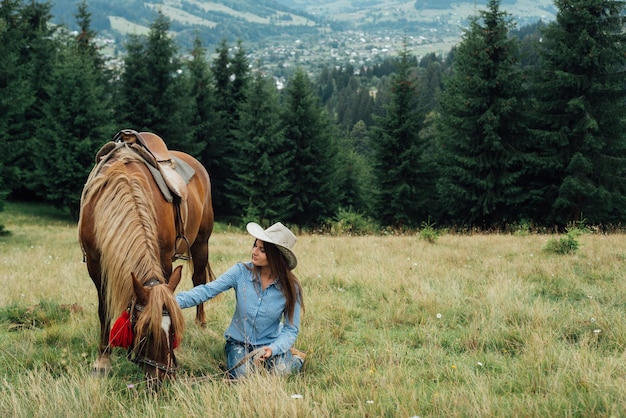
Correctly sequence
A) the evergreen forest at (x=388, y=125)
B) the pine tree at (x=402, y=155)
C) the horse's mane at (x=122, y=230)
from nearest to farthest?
the horse's mane at (x=122, y=230)
the evergreen forest at (x=388, y=125)
the pine tree at (x=402, y=155)

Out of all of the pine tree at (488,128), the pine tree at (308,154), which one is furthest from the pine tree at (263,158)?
the pine tree at (488,128)

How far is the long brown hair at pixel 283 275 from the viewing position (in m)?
4.18

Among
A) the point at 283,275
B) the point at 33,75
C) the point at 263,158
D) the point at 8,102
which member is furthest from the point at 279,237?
the point at 33,75

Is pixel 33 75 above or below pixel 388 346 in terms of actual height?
above

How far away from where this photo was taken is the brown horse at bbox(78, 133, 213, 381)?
3.32 meters

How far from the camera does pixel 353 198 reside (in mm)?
40375

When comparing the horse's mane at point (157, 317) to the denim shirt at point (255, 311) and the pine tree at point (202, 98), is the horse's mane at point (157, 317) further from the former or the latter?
the pine tree at point (202, 98)

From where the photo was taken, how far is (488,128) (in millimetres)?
22906

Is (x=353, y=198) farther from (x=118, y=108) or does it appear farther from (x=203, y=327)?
(x=203, y=327)

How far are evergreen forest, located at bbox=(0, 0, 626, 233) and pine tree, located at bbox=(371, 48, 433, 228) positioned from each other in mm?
76

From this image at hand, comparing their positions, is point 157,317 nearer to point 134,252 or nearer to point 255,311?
point 134,252

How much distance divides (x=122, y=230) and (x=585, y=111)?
22146mm

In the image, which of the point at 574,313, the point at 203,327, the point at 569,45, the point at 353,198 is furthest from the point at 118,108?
the point at 574,313

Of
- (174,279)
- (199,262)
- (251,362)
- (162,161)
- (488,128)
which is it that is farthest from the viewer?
(488,128)
